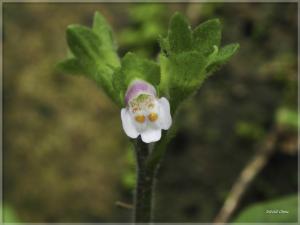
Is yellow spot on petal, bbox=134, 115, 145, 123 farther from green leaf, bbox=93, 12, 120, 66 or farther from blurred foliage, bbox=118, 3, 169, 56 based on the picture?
blurred foliage, bbox=118, 3, 169, 56

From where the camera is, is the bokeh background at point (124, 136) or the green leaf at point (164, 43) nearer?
the green leaf at point (164, 43)

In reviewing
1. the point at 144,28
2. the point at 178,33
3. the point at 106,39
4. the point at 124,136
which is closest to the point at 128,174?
the point at 124,136

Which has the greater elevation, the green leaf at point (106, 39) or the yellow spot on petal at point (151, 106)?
the green leaf at point (106, 39)

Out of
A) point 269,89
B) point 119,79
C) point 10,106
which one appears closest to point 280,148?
point 269,89

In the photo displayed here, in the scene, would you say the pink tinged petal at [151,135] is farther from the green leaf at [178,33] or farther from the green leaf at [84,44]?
the green leaf at [84,44]

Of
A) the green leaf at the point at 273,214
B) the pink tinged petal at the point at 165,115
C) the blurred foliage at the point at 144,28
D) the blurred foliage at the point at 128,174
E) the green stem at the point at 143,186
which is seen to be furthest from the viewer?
the blurred foliage at the point at 144,28

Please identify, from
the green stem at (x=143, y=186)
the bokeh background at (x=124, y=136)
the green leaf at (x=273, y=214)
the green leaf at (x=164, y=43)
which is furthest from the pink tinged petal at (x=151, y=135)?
the bokeh background at (x=124, y=136)

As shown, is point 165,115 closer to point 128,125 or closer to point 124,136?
point 128,125
